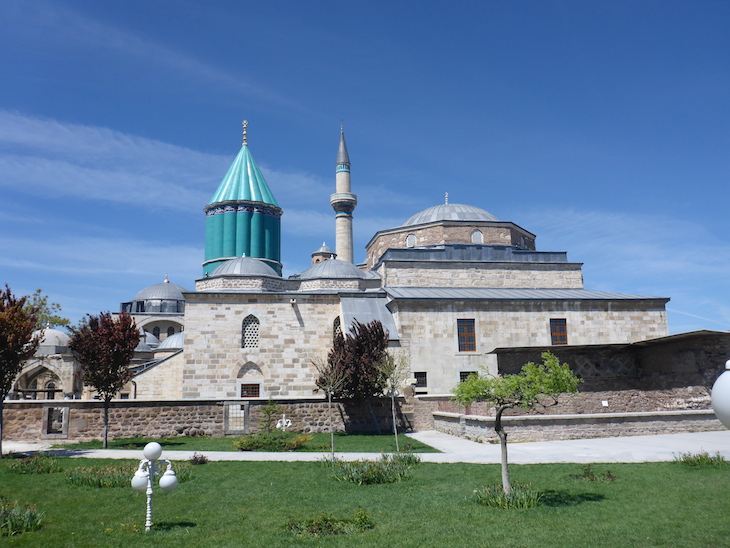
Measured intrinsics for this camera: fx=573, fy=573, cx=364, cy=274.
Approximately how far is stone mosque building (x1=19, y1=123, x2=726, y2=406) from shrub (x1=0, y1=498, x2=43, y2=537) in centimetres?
1544

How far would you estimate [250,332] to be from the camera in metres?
25.5

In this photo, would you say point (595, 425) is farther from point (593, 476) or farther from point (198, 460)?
point (198, 460)

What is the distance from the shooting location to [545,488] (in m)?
8.91

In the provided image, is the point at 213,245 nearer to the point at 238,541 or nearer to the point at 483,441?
the point at 483,441

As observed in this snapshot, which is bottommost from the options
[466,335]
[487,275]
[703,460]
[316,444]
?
[316,444]

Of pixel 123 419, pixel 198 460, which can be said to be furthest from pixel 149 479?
pixel 123 419

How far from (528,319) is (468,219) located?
31.2 ft

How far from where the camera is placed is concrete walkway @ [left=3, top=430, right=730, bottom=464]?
11.4 meters

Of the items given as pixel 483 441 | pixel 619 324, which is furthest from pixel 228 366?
pixel 619 324

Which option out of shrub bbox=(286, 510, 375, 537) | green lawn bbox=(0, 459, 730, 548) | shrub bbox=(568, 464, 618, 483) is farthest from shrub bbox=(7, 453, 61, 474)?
shrub bbox=(568, 464, 618, 483)

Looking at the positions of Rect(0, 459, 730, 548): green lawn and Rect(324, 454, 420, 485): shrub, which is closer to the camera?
Rect(0, 459, 730, 548): green lawn

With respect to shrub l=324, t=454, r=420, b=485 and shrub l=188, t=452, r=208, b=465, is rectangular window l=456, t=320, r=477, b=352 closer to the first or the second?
shrub l=324, t=454, r=420, b=485

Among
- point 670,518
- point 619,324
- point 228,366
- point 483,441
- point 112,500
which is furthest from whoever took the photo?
point 619,324

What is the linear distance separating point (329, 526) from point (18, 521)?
12.6 feet
